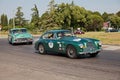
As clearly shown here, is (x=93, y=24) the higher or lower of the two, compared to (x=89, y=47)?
higher

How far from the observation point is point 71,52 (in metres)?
15.9

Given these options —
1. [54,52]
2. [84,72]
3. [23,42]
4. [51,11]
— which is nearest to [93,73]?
[84,72]

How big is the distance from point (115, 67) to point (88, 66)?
3.73ft

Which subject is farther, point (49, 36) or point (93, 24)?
point (93, 24)

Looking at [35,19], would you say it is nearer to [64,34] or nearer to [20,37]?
[20,37]

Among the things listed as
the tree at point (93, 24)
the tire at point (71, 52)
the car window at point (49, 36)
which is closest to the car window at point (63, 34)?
the car window at point (49, 36)

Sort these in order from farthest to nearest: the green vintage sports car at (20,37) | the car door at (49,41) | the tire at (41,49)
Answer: the green vintage sports car at (20,37)
the tire at (41,49)
the car door at (49,41)

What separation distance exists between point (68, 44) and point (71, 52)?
0.44m

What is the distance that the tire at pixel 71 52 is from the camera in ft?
51.5

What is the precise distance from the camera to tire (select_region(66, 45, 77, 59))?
15.7 meters

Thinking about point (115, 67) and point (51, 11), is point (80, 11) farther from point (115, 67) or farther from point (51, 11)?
point (115, 67)

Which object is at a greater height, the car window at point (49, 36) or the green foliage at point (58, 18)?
the green foliage at point (58, 18)

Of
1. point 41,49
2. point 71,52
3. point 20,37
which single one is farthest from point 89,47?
point 20,37

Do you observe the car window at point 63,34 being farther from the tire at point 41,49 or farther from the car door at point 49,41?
the tire at point 41,49
